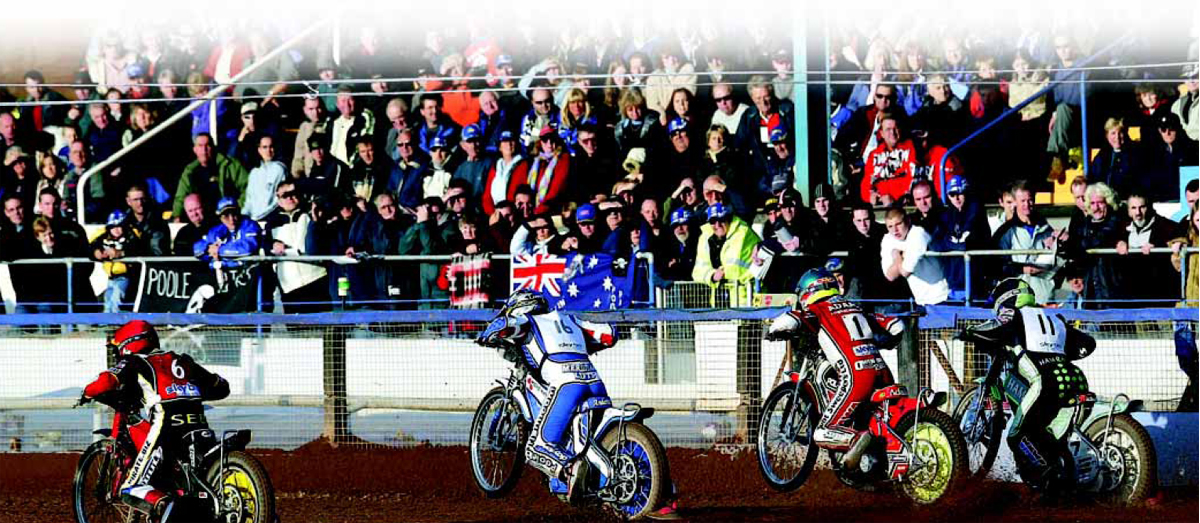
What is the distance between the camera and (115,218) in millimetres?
14797

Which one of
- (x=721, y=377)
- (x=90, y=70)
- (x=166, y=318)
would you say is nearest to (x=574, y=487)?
(x=721, y=377)

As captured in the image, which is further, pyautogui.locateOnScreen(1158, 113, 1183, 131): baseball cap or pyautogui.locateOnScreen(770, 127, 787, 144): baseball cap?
pyautogui.locateOnScreen(770, 127, 787, 144): baseball cap

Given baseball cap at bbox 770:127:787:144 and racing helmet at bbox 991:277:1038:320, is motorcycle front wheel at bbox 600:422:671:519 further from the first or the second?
baseball cap at bbox 770:127:787:144

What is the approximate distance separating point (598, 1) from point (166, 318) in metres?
5.15

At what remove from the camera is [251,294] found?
13789 mm

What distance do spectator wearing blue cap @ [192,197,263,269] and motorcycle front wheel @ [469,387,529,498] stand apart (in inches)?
157

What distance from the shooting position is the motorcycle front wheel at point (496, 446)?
410 inches

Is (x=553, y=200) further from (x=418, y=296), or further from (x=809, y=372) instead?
(x=809, y=372)

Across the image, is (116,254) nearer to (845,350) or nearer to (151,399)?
(151,399)

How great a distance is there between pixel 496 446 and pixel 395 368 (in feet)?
6.95

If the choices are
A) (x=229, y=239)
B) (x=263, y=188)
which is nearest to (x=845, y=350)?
(x=229, y=239)

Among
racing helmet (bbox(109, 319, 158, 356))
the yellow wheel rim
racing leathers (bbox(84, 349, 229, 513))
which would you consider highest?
racing helmet (bbox(109, 319, 158, 356))

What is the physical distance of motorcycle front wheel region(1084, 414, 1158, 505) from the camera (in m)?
9.48

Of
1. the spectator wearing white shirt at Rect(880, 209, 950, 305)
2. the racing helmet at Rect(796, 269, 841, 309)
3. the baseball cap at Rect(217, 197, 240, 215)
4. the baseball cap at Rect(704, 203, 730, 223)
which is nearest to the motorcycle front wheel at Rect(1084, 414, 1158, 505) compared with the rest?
the racing helmet at Rect(796, 269, 841, 309)
